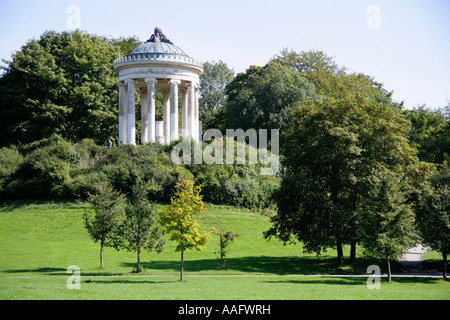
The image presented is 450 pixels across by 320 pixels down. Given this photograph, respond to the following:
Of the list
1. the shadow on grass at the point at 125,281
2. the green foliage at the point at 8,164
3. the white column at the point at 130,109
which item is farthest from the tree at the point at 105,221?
the white column at the point at 130,109

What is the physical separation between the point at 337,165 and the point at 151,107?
25.3 meters

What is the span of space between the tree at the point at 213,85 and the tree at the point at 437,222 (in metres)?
52.1

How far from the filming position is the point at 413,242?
3088 centimetres

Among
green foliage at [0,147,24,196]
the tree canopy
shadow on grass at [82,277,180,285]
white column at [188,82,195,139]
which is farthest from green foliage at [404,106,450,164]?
green foliage at [0,147,24,196]

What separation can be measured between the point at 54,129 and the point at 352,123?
36669 millimetres

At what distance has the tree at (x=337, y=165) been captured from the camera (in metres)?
34.0

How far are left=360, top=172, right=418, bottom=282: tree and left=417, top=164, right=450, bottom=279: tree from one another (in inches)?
45.8

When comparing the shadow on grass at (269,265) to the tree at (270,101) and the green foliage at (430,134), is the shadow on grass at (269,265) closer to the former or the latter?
the green foliage at (430,134)

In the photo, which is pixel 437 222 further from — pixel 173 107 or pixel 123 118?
pixel 123 118

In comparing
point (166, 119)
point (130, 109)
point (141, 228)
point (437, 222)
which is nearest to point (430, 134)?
point (166, 119)

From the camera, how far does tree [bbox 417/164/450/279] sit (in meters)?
31.5

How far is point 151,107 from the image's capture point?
54.2 m

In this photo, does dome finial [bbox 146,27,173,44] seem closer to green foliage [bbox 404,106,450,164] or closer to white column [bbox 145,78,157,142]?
white column [bbox 145,78,157,142]
